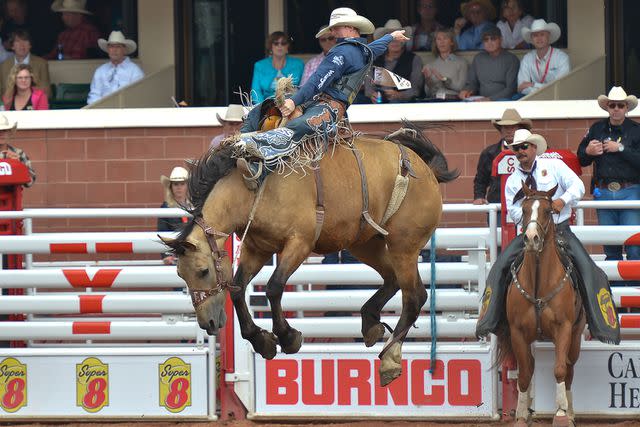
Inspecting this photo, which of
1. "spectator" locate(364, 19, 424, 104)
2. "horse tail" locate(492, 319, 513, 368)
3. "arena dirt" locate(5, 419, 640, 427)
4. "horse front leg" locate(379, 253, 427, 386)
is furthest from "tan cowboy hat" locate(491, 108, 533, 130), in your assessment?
"horse front leg" locate(379, 253, 427, 386)

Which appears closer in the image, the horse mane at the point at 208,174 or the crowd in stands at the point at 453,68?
the horse mane at the point at 208,174

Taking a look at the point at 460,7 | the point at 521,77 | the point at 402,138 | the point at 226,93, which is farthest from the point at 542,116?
the point at 402,138

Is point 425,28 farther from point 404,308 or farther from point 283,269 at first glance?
point 283,269

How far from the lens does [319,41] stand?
583 inches

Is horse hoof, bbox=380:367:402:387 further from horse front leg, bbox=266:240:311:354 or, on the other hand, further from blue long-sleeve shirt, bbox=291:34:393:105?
blue long-sleeve shirt, bbox=291:34:393:105

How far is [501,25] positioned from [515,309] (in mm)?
4957

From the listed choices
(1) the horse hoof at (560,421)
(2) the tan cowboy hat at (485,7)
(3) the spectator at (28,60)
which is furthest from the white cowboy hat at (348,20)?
(3) the spectator at (28,60)

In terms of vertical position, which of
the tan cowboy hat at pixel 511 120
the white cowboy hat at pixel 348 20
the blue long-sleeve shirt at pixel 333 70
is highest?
the white cowboy hat at pixel 348 20

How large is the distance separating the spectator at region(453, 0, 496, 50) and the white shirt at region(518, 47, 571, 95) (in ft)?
2.07

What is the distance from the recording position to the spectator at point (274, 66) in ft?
45.8

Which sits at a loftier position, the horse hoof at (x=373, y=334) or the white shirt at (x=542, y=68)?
the white shirt at (x=542, y=68)

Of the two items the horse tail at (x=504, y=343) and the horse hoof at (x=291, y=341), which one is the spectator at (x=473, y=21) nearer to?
the horse tail at (x=504, y=343)

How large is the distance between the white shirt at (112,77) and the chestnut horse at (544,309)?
5797 millimetres

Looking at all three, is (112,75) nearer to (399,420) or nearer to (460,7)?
(460,7)
